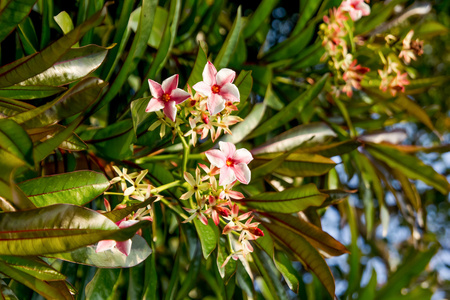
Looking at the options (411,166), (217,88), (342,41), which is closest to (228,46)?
(217,88)

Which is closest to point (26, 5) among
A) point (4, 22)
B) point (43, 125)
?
point (4, 22)

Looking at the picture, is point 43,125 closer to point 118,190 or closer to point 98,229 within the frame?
point 98,229

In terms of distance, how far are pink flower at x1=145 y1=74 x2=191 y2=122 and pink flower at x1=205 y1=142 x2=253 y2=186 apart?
0.33ft

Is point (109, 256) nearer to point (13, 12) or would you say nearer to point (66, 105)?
point (66, 105)

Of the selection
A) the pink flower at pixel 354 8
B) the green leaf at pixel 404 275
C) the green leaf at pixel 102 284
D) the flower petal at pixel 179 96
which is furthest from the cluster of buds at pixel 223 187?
the green leaf at pixel 404 275

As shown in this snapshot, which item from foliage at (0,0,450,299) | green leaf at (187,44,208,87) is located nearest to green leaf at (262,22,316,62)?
foliage at (0,0,450,299)

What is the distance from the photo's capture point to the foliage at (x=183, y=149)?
625 mm

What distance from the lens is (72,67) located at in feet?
2.42

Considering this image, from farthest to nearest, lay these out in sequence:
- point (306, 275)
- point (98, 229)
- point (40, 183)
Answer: point (306, 275), point (40, 183), point (98, 229)

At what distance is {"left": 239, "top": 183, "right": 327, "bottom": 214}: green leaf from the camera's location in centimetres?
87

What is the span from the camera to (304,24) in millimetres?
1291

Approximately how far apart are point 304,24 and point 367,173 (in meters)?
0.57

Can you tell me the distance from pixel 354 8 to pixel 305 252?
78 centimetres

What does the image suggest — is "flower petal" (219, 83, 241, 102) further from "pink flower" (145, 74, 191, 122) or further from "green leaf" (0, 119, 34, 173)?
"green leaf" (0, 119, 34, 173)
